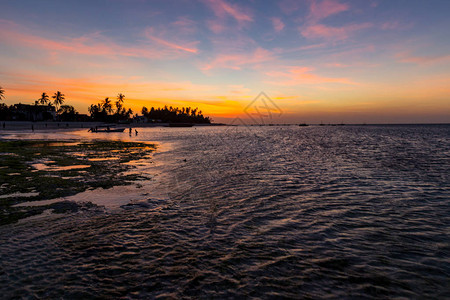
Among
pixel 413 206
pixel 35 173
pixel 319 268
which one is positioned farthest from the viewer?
pixel 35 173

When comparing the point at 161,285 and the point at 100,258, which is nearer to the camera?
the point at 161,285

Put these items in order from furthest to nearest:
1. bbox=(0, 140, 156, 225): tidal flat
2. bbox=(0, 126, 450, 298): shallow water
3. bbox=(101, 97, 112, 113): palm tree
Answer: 1. bbox=(101, 97, 112, 113): palm tree
2. bbox=(0, 140, 156, 225): tidal flat
3. bbox=(0, 126, 450, 298): shallow water

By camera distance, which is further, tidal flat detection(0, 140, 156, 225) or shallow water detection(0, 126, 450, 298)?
tidal flat detection(0, 140, 156, 225)

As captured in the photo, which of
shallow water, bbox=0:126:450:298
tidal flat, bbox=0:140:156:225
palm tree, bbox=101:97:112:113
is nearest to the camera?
shallow water, bbox=0:126:450:298

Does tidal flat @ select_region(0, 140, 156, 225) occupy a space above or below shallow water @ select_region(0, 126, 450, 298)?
above

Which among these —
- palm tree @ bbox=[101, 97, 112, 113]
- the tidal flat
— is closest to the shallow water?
the tidal flat

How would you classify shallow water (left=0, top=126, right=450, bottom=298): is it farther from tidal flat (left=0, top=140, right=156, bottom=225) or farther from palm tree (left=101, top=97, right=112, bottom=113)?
palm tree (left=101, top=97, right=112, bottom=113)

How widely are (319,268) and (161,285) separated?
462 cm

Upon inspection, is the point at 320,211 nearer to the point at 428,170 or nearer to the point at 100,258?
the point at 100,258

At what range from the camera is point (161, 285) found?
21.0 feet

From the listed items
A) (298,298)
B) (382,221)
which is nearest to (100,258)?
(298,298)

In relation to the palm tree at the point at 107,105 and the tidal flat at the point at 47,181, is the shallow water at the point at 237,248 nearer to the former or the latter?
the tidal flat at the point at 47,181

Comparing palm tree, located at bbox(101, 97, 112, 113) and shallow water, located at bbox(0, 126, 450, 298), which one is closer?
shallow water, located at bbox(0, 126, 450, 298)

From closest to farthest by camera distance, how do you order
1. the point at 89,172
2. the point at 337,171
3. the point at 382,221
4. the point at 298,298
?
the point at 298,298 < the point at 382,221 < the point at 89,172 < the point at 337,171
